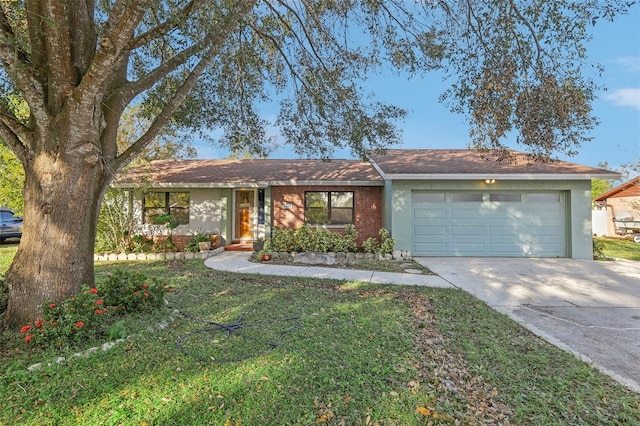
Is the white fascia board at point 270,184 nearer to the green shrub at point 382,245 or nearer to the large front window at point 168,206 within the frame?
the large front window at point 168,206

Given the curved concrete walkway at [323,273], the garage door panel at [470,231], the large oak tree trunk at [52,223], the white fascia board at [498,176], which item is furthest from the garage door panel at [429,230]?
the large oak tree trunk at [52,223]

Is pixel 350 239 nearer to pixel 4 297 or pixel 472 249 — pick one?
pixel 472 249

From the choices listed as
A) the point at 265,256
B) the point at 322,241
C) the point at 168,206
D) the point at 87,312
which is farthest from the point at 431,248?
the point at 168,206

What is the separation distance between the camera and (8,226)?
1485 centimetres

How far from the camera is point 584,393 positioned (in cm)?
293

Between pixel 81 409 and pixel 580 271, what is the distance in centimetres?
1074

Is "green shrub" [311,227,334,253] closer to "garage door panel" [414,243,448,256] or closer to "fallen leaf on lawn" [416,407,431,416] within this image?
"garage door panel" [414,243,448,256]

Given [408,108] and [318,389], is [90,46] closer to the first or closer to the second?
[318,389]

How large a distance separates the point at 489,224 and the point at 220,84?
953 cm

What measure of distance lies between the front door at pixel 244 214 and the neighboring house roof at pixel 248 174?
909 millimetres

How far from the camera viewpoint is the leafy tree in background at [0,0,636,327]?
13.3ft

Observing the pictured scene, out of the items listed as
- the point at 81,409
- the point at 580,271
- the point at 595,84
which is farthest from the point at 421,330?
the point at 580,271

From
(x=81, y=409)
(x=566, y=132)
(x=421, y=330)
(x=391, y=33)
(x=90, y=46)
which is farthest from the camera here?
(x=391, y=33)

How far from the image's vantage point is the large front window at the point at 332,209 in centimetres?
1270
